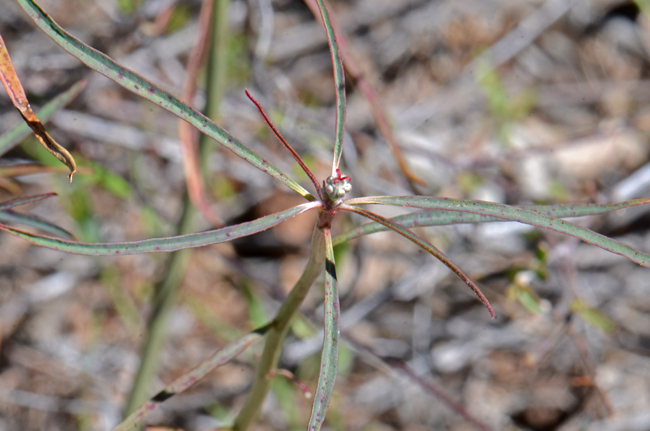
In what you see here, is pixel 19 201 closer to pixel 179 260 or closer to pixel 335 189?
pixel 335 189

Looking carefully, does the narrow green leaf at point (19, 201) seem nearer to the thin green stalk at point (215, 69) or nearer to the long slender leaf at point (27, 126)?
the long slender leaf at point (27, 126)

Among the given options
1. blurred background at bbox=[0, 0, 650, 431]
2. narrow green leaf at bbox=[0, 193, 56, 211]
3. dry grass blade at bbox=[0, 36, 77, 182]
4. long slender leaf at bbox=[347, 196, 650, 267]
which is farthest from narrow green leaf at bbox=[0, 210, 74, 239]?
blurred background at bbox=[0, 0, 650, 431]

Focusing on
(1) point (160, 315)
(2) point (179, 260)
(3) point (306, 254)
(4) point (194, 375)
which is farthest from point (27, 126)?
(3) point (306, 254)

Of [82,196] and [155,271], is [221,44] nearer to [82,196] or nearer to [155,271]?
[82,196]

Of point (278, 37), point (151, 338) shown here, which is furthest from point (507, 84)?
point (151, 338)

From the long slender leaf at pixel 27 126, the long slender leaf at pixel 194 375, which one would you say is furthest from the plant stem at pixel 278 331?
the long slender leaf at pixel 27 126
